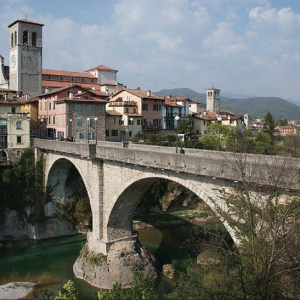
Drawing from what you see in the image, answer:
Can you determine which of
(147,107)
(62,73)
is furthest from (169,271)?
(62,73)

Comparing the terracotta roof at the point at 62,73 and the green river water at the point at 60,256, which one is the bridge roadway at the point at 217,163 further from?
the terracotta roof at the point at 62,73

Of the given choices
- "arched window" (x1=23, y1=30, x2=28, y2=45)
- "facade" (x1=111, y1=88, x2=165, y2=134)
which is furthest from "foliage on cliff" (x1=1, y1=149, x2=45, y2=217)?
"arched window" (x1=23, y1=30, x2=28, y2=45)

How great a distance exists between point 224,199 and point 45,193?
78.6 feet

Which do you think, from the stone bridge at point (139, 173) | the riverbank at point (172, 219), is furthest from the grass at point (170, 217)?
the stone bridge at point (139, 173)

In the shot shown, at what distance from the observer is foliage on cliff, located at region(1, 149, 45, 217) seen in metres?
33.8

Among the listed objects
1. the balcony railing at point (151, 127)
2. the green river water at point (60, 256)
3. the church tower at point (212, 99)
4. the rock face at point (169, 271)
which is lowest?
the green river water at point (60, 256)

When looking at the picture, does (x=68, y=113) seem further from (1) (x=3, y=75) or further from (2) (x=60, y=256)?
(1) (x=3, y=75)

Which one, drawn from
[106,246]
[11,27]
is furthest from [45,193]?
[11,27]

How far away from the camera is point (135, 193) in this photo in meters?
23.5

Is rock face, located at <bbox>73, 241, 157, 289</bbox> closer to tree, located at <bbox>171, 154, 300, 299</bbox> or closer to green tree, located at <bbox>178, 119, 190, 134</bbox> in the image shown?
tree, located at <bbox>171, 154, 300, 299</bbox>

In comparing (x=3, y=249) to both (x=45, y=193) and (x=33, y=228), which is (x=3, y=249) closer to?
(x=33, y=228)

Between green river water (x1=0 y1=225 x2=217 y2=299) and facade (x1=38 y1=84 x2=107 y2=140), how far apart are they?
1312 centimetres

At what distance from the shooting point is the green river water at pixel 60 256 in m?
25.2

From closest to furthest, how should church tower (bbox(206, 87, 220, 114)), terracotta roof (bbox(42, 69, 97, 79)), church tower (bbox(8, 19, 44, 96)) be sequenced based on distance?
church tower (bbox(8, 19, 44, 96)), terracotta roof (bbox(42, 69, 97, 79)), church tower (bbox(206, 87, 220, 114))
